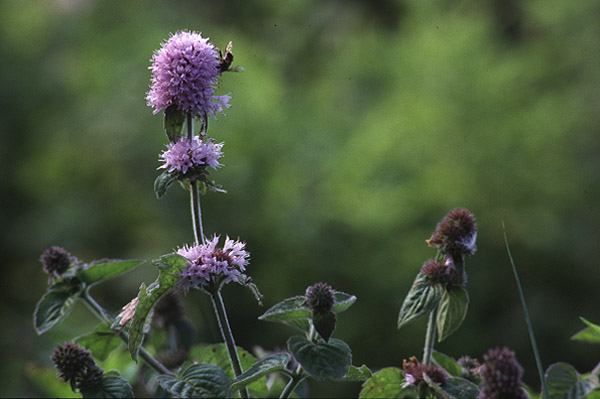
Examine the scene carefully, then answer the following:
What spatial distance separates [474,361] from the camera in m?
0.99

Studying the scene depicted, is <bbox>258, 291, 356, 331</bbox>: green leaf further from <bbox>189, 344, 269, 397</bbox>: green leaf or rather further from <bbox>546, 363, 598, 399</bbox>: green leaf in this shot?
<bbox>546, 363, 598, 399</bbox>: green leaf

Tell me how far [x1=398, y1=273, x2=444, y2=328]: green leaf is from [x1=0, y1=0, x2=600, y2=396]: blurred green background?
154 cm

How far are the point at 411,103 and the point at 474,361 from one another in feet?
8.03

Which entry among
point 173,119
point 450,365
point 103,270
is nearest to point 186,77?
point 173,119

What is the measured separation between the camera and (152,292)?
717mm

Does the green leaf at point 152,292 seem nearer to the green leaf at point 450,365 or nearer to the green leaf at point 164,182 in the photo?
the green leaf at point 164,182

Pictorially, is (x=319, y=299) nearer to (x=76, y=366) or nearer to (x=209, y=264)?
(x=209, y=264)

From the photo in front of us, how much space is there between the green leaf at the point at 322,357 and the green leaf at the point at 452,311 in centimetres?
16

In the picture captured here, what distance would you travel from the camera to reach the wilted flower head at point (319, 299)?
78 centimetres

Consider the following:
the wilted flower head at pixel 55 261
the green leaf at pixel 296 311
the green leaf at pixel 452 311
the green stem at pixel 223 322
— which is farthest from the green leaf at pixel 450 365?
the wilted flower head at pixel 55 261

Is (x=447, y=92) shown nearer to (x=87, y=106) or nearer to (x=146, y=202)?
(x=146, y=202)

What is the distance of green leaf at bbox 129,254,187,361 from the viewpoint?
711 millimetres

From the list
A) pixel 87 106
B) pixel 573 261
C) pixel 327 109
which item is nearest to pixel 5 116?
pixel 87 106

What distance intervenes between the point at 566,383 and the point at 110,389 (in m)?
0.60
